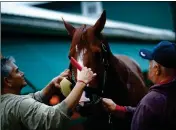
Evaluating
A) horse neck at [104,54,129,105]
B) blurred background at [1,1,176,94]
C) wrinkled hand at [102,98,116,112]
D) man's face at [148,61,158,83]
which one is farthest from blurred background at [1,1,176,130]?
man's face at [148,61,158,83]

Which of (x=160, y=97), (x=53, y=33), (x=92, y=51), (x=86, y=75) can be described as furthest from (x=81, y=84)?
(x=53, y=33)

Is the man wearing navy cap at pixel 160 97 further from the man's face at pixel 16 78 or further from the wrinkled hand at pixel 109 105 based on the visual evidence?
the man's face at pixel 16 78

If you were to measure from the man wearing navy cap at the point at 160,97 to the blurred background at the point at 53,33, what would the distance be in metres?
0.42

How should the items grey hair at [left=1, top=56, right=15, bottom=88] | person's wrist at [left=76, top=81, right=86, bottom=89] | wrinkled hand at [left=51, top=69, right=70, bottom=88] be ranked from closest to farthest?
person's wrist at [left=76, top=81, right=86, bottom=89] → grey hair at [left=1, top=56, right=15, bottom=88] → wrinkled hand at [left=51, top=69, right=70, bottom=88]

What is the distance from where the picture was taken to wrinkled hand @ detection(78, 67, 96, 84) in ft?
4.09

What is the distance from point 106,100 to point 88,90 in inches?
7.3

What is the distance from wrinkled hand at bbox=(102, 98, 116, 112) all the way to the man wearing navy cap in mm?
216

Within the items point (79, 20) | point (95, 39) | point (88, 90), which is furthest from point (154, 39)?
point (88, 90)

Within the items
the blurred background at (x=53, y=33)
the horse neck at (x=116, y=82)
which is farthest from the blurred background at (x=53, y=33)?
the horse neck at (x=116, y=82)

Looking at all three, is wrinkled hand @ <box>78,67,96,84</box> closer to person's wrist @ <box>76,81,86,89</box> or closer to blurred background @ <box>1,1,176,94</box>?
person's wrist @ <box>76,81,86,89</box>

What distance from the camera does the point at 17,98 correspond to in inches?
50.6

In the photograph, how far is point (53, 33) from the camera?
1609 millimetres

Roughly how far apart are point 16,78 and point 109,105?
44cm

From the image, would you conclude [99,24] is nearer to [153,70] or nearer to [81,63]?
[81,63]
